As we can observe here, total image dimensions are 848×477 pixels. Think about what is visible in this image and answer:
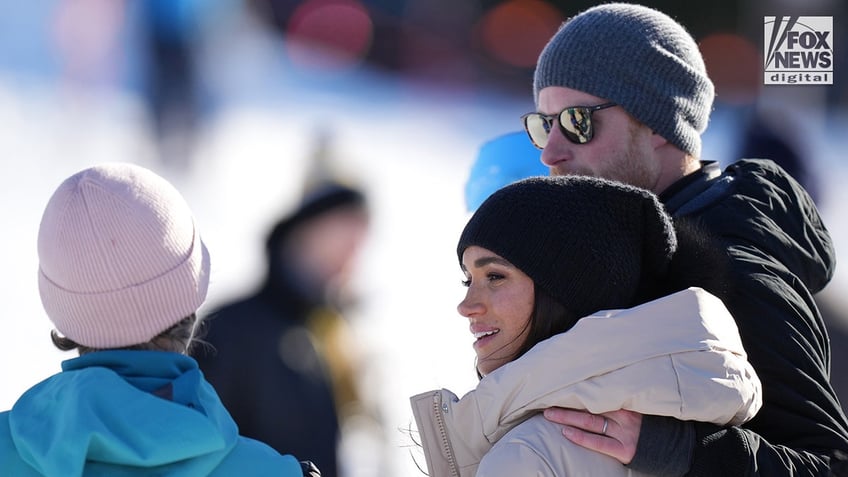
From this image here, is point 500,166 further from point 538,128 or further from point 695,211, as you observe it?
point 695,211

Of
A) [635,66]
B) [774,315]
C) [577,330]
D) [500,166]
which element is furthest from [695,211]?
[500,166]

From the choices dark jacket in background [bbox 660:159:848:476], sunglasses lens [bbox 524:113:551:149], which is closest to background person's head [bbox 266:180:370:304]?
sunglasses lens [bbox 524:113:551:149]

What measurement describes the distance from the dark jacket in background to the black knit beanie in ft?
0.72

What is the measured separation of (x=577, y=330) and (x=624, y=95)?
2.99 feet

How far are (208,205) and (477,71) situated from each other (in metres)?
0.97

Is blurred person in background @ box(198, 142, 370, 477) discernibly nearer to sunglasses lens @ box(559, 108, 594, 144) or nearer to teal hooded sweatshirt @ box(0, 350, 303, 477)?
sunglasses lens @ box(559, 108, 594, 144)

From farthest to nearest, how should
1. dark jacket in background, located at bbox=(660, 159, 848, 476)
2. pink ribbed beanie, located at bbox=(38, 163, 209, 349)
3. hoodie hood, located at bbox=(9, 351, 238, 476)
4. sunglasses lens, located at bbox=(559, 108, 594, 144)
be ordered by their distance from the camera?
sunglasses lens, located at bbox=(559, 108, 594, 144)
dark jacket in background, located at bbox=(660, 159, 848, 476)
pink ribbed beanie, located at bbox=(38, 163, 209, 349)
hoodie hood, located at bbox=(9, 351, 238, 476)

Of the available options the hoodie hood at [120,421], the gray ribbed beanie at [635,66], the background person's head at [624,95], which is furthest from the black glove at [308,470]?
the gray ribbed beanie at [635,66]

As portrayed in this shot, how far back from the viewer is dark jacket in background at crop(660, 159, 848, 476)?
1396 mm

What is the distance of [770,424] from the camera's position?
5.09 feet

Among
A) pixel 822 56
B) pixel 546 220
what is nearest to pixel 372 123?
pixel 822 56

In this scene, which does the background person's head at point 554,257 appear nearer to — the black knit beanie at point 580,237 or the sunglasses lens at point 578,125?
the black knit beanie at point 580,237

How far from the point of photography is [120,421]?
3.97 ft

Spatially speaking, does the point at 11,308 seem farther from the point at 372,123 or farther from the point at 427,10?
the point at 427,10
